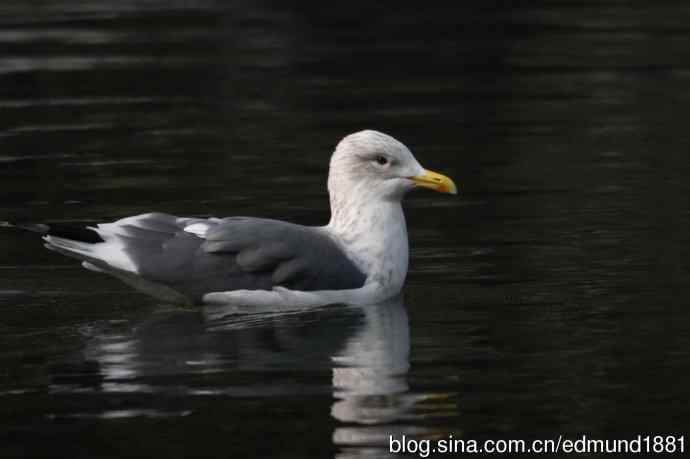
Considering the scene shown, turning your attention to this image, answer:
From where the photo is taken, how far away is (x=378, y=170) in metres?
11.4

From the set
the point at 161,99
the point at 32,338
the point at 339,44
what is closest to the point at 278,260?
the point at 32,338

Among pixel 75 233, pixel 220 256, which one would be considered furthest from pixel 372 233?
pixel 75 233

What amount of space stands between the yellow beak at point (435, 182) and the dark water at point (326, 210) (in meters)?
0.63

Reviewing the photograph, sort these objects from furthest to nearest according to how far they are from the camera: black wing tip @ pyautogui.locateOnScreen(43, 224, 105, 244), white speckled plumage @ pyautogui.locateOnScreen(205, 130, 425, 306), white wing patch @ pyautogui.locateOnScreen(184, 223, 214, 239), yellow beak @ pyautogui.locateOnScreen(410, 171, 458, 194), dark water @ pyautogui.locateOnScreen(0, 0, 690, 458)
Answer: yellow beak @ pyautogui.locateOnScreen(410, 171, 458, 194)
white speckled plumage @ pyautogui.locateOnScreen(205, 130, 425, 306)
white wing patch @ pyautogui.locateOnScreen(184, 223, 214, 239)
black wing tip @ pyautogui.locateOnScreen(43, 224, 105, 244)
dark water @ pyautogui.locateOnScreen(0, 0, 690, 458)

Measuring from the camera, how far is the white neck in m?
11.2

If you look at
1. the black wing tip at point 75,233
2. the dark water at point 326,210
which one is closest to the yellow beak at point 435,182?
the dark water at point 326,210

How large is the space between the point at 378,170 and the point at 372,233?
1.36ft

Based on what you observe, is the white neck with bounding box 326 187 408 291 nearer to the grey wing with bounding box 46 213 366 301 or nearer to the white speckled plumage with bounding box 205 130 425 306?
the white speckled plumage with bounding box 205 130 425 306

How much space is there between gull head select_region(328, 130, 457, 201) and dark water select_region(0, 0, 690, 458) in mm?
681

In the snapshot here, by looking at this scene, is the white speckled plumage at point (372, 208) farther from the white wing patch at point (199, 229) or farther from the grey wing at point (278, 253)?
the white wing patch at point (199, 229)

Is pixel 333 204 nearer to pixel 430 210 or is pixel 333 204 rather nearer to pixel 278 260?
pixel 278 260

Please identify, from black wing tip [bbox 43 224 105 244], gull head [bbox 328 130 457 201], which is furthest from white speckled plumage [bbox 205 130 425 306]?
black wing tip [bbox 43 224 105 244]

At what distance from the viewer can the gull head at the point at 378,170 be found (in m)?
11.3

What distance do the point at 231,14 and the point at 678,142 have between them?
11.0 meters
